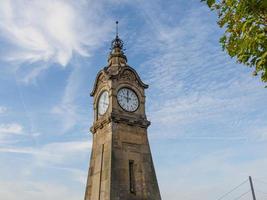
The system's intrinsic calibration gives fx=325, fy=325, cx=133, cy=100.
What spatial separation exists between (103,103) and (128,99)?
1.72 m

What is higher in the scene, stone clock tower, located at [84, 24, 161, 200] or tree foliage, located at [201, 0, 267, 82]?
stone clock tower, located at [84, 24, 161, 200]

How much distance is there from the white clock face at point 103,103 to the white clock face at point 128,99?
913 millimetres

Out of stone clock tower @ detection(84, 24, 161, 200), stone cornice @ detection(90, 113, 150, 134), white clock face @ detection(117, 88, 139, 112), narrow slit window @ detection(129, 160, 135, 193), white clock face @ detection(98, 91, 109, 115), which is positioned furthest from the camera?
white clock face @ detection(98, 91, 109, 115)

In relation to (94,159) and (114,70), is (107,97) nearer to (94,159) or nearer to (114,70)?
(114,70)

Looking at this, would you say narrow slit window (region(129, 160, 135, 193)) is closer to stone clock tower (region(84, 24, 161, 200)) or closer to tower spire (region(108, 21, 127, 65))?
stone clock tower (region(84, 24, 161, 200))

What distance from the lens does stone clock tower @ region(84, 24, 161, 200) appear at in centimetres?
1845

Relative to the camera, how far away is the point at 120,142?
64.1 ft

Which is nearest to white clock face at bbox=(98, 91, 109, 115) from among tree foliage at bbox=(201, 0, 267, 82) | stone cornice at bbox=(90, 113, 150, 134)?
stone cornice at bbox=(90, 113, 150, 134)

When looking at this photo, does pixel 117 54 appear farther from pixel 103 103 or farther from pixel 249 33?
pixel 249 33

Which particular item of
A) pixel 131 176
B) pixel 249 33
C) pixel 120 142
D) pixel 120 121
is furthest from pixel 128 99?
pixel 249 33

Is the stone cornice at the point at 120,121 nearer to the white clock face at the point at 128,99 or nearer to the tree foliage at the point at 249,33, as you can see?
the white clock face at the point at 128,99

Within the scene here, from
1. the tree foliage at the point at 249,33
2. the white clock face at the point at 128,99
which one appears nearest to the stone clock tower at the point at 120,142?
the white clock face at the point at 128,99

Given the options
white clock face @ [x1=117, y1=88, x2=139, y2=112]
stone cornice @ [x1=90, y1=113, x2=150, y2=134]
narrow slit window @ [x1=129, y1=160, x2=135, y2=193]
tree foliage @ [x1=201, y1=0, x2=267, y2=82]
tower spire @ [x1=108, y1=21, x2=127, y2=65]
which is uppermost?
tower spire @ [x1=108, y1=21, x2=127, y2=65]

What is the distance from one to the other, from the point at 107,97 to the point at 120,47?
5114 mm
